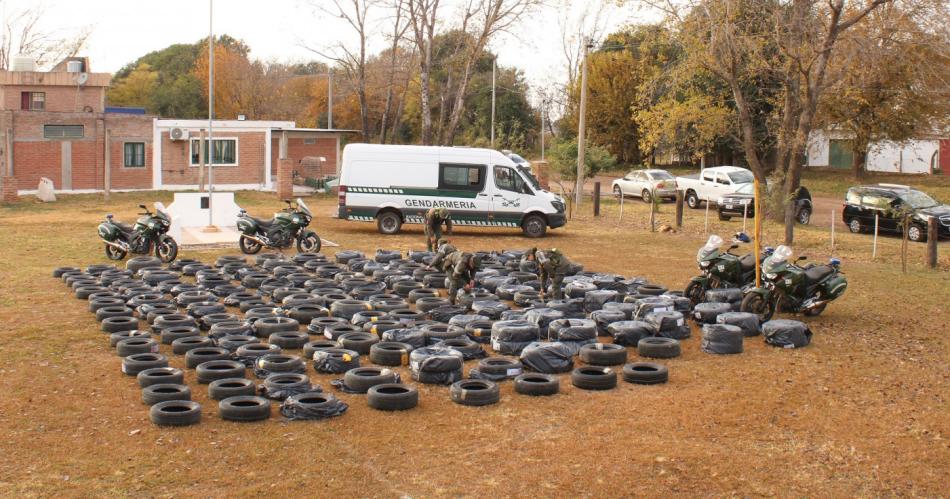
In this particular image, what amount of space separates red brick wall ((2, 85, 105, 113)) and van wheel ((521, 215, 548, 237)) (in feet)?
105

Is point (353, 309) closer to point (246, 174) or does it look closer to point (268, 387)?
point (268, 387)

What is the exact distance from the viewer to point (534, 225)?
27.8 meters

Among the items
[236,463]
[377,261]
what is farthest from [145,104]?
[236,463]

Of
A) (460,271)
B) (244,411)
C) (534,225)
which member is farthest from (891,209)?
(244,411)

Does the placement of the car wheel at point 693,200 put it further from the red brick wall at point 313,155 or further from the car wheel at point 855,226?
the red brick wall at point 313,155

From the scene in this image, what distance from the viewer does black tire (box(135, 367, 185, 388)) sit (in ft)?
34.6

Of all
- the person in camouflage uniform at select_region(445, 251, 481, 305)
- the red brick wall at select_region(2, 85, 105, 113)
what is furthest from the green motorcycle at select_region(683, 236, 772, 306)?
the red brick wall at select_region(2, 85, 105, 113)

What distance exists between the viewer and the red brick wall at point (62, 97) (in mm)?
51031

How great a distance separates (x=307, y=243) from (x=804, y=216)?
59.5 feet

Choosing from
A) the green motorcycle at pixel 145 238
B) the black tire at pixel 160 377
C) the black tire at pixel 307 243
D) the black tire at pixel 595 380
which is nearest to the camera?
the black tire at pixel 160 377

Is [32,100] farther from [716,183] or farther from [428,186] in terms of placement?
[716,183]


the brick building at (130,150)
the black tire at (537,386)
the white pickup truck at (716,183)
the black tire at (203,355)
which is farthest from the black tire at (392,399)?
the brick building at (130,150)

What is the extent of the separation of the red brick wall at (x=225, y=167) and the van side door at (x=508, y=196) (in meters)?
19.2

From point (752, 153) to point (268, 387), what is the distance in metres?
25.1
